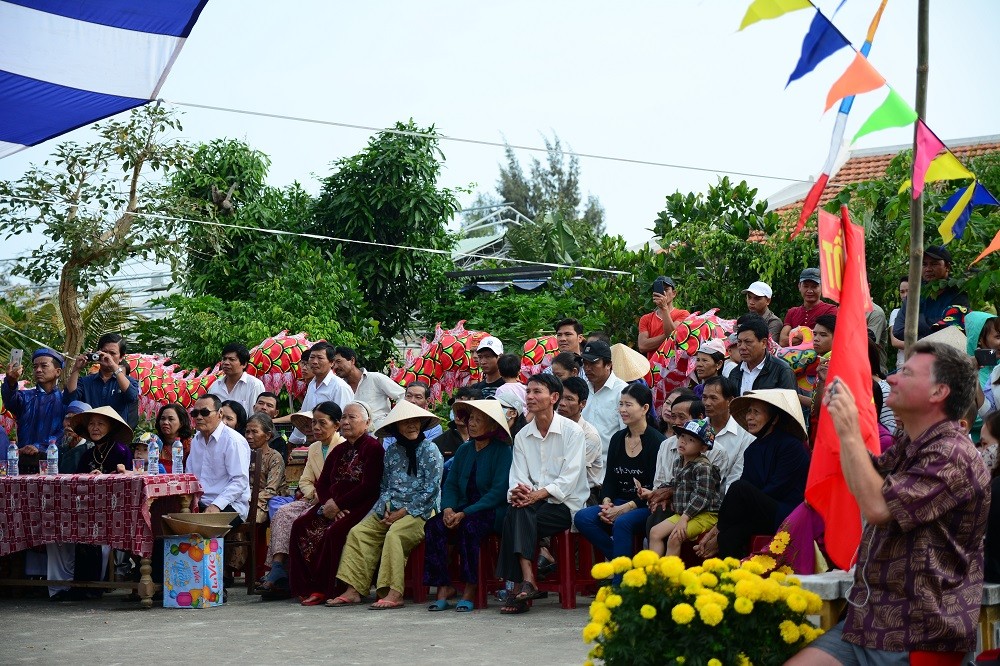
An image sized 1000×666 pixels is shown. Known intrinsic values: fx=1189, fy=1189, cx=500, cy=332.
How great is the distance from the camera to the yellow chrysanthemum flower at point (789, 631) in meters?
4.26

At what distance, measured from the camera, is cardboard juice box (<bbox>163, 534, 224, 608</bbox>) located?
884 cm

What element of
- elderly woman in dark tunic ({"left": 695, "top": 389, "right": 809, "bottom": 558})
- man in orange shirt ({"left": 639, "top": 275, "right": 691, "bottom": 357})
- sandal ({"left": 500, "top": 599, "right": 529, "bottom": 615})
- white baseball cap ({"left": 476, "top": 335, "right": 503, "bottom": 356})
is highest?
man in orange shirt ({"left": 639, "top": 275, "right": 691, "bottom": 357})

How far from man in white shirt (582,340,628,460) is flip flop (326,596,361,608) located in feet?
7.24

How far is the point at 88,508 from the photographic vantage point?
29.1 ft

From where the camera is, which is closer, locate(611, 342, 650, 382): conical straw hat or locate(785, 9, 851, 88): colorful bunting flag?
locate(785, 9, 851, 88): colorful bunting flag

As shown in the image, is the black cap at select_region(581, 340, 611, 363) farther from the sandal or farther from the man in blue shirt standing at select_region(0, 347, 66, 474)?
the man in blue shirt standing at select_region(0, 347, 66, 474)

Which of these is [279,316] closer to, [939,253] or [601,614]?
[939,253]

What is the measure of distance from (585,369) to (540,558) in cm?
159

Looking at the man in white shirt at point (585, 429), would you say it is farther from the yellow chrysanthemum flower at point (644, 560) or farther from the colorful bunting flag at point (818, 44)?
the colorful bunting flag at point (818, 44)

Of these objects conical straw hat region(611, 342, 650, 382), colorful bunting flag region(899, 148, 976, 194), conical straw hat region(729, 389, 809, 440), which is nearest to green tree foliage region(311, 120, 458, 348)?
conical straw hat region(611, 342, 650, 382)

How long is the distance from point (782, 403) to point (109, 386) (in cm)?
637

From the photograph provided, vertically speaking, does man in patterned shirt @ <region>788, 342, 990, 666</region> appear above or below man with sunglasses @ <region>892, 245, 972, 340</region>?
below

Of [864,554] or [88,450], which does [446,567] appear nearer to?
[88,450]

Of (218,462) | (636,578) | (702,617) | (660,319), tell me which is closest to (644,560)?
(636,578)
